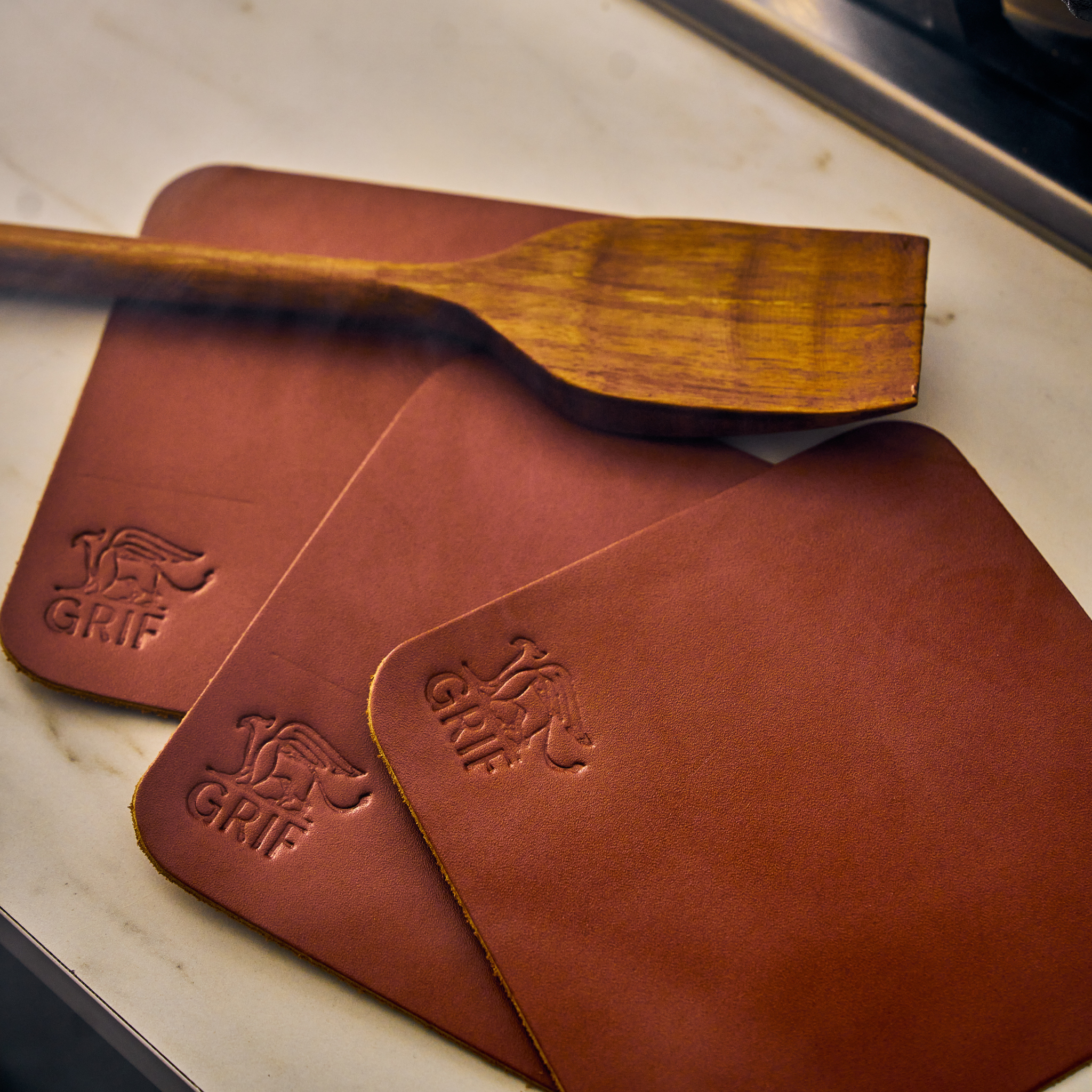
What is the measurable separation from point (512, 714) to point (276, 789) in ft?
0.65

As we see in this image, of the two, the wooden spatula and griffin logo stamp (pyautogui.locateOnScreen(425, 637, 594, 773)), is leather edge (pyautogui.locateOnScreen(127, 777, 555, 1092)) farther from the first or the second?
the wooden spatula

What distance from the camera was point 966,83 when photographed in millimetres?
886

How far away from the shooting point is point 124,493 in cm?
82

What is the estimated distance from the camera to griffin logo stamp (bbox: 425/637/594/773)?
0.70 meters

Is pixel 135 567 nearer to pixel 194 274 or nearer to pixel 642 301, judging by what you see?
pixel 194 274

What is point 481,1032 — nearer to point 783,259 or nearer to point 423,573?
point 423,573

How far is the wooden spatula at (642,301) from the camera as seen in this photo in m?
0.77

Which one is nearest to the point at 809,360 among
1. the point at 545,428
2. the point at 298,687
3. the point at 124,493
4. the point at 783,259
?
the point at 783,259

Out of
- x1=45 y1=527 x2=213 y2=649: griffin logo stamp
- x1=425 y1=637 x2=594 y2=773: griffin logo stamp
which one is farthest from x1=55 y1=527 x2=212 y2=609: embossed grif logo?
x1=425 y1=637 x2=594 y2=773: griffin logo stamp

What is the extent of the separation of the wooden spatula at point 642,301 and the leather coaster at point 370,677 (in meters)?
0.05

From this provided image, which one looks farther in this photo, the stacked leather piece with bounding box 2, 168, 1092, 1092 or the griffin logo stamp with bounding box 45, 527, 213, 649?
the griffin logo stamp with bounding box 45, 527, 213, 649

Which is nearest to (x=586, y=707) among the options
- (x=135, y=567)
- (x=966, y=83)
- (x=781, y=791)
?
(x=781, y=791)

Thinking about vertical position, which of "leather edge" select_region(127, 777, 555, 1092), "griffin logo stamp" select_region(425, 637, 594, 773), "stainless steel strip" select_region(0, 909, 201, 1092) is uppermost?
"griffin logo stamp" select_region(425, 637, 594, 773)

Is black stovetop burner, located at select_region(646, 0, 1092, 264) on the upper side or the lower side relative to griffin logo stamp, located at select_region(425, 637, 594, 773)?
upper
